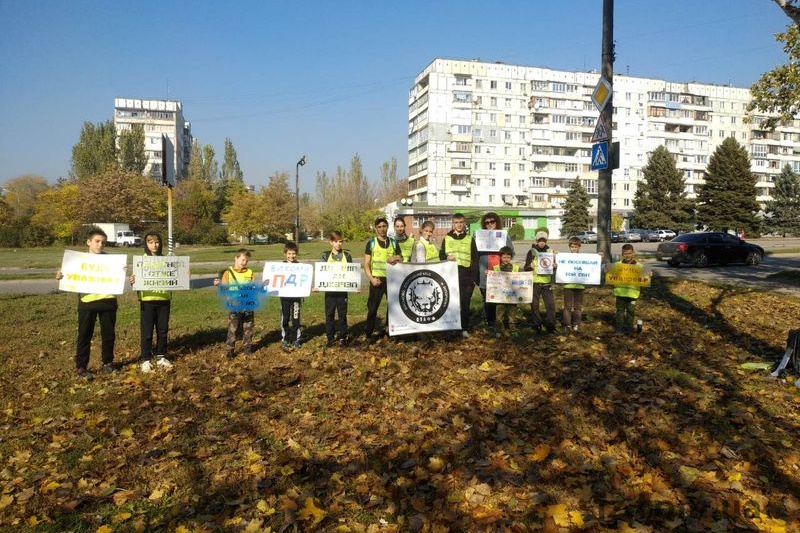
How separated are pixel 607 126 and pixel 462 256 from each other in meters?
4.64

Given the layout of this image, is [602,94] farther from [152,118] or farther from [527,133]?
[152,118]

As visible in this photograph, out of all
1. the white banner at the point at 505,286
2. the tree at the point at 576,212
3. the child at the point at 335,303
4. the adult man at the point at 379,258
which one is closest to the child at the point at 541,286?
the white banner at the point at 505,286

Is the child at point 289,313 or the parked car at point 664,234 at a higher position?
the parked car at point 664,234

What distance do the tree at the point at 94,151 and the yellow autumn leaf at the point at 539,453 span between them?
90.0 m

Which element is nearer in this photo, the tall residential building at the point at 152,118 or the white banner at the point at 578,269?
the white banner at the point at 578,269

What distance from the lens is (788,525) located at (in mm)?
3607

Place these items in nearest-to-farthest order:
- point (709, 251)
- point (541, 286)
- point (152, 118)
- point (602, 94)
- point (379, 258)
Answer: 1. point (379, 258)
2. point (541, 286)
3. point (602, 94)
4. point (709, 251)
5. point (152, 118)

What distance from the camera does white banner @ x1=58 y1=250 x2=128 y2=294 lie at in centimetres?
789

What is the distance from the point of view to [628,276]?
31.9ft

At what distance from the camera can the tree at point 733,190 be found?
62094 mm

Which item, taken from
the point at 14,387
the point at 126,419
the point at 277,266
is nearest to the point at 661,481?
the point at 126,419

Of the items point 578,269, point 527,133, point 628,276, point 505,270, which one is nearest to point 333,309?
point 505,270

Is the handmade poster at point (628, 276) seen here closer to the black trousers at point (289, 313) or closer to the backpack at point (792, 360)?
the backpack at point (792, 360)

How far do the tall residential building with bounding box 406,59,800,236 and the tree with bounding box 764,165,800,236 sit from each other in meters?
15.9
